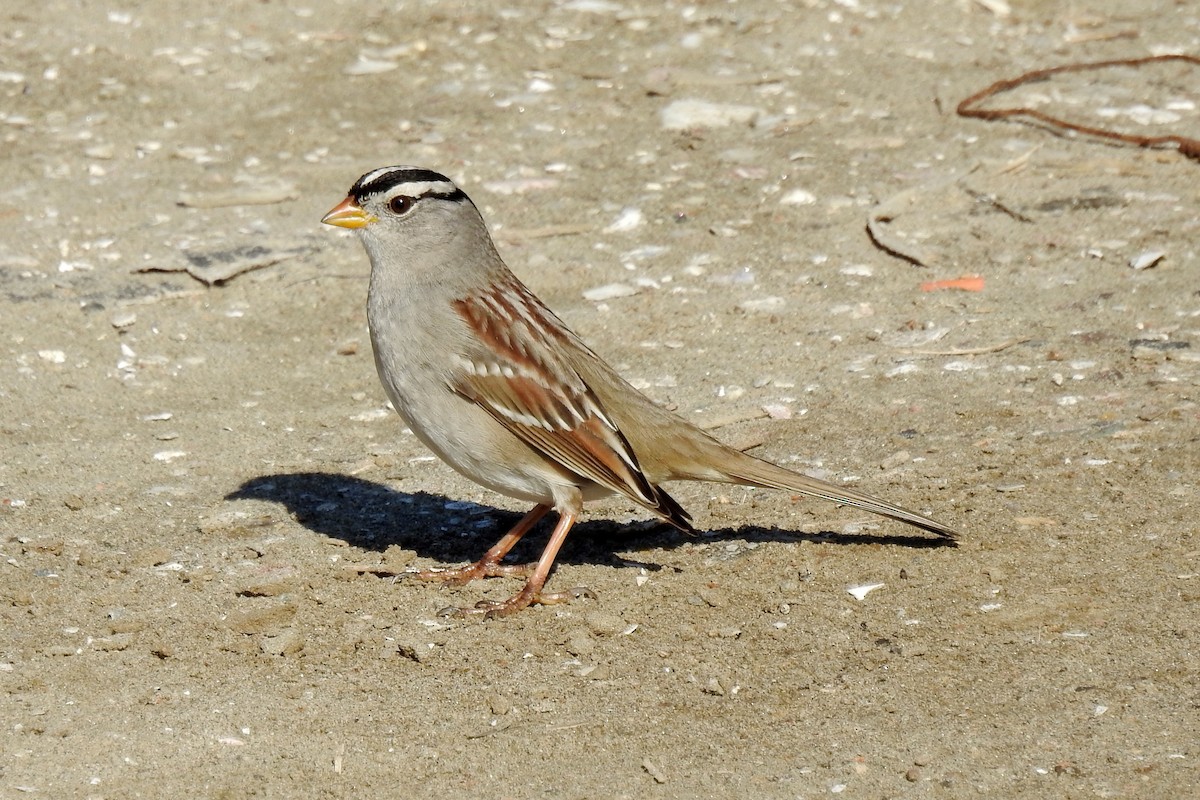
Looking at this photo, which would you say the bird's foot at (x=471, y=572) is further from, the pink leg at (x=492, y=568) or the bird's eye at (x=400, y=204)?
the bird's eye at (x=400, y=204)

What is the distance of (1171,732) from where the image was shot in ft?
15.3

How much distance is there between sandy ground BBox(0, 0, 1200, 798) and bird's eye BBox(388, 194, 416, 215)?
1356mm

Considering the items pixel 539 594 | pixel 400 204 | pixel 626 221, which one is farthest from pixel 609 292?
pixel 539 594

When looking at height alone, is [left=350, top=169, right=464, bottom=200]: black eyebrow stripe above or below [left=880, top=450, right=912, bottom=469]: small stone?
above

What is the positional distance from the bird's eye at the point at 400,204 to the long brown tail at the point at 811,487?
165 centimetres

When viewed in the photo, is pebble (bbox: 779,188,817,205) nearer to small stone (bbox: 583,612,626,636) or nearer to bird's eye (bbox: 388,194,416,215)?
bird's eye (bbox: 388,194,416,215)

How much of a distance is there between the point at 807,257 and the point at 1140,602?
3917 mm

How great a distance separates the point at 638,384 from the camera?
309 inches

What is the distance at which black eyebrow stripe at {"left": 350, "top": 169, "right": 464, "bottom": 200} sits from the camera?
6.31m

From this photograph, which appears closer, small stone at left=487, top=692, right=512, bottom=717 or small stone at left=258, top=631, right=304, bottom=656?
small stone at left=487, top=692, right=512, bottom=717

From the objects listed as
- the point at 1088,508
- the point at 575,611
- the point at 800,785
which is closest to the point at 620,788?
the point at 800,785

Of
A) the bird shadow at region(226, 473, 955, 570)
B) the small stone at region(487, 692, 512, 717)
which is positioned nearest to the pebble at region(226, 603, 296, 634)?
the bird shadow at region(226, 473, 955, 570)

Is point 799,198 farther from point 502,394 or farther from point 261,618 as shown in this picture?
point 261,618

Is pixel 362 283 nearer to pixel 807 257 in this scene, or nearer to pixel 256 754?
pixel 807 257
